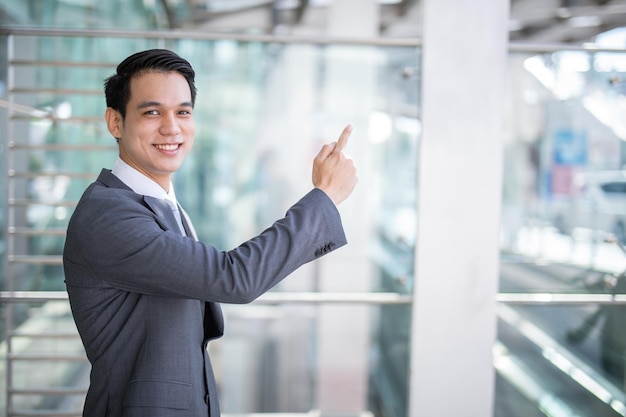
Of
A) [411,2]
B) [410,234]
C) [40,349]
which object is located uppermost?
[411,2]

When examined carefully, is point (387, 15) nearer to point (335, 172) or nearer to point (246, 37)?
point (246, 37)

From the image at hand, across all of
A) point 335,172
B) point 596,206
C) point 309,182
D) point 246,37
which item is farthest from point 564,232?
point 335,172

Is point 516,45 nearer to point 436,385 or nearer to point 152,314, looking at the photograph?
point 436,385

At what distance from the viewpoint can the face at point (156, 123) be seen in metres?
1.40

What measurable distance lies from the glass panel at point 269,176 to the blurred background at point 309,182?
0.02m

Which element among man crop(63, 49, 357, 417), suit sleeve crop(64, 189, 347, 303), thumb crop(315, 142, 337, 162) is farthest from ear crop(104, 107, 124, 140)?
thumb crop(315, 142, 337, 162)

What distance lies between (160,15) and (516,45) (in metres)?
4.08

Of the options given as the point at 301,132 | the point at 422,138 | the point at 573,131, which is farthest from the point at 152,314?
the point at 573,131

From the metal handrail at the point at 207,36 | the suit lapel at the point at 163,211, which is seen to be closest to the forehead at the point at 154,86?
the suit lapel at the point at 163,211

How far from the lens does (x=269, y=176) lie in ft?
19.3

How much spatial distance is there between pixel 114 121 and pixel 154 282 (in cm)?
48

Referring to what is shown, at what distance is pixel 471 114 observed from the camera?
289cm

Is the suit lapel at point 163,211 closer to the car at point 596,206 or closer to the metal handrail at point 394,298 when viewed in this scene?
the metal handrail at point 394,298

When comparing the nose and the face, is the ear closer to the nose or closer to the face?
the face
